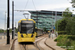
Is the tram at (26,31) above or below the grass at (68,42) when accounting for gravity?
above

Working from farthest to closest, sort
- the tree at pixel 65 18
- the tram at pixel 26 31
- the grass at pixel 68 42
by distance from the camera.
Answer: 1. the tree at pixel 65 18
2. the tram at pixel 26 31
3. the grass at pixel 68 42

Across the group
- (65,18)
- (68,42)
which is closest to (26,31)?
(68,42)

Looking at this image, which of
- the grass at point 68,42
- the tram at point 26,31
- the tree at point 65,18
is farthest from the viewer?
the tree at point 65,18

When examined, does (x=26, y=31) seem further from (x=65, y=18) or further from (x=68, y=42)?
(x=65, y=18)

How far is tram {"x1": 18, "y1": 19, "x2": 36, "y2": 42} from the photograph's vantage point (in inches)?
727

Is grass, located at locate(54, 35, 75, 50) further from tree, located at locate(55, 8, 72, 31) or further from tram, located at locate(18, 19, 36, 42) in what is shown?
tree, located at locate(55, 8, 72, 31)

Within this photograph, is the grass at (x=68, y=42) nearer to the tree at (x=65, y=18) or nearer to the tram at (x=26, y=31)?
the tram at (x=26, y=31)

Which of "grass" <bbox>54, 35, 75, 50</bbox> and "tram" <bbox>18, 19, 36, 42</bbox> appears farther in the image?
"tram" <bbox>18, 19, 36, 42</bbox>

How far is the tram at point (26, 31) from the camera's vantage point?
18473mm

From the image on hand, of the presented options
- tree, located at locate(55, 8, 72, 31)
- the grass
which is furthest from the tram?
tree, located at locate(55, 8, 72, 31)

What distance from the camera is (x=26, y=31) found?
737 inches

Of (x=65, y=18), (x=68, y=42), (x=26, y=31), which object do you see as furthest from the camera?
(x=65, y=18)

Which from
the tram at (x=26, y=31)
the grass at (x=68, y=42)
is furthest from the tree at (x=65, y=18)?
the tram at (x=26, y=31)

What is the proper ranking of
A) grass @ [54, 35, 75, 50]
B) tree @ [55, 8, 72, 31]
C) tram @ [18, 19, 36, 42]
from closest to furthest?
grass @ [54, 35, 75, 50] < tram @ [18, 19, 36, 42] < tree @ [55, 8, 72, 31]
